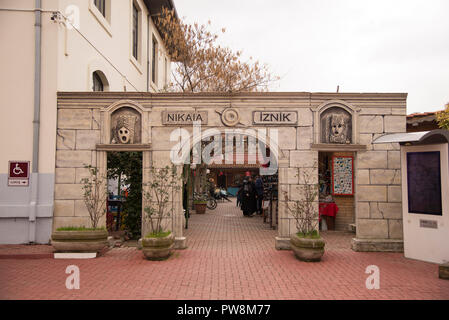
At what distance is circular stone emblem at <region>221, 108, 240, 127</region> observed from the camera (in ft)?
26.7

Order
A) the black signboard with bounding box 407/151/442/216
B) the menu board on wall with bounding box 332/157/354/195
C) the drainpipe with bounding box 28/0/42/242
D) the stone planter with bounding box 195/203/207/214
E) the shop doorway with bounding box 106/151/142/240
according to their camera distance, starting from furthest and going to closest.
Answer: the stone planter with bounding box 195/203/207/214, the menu board on wall with bounding box 332/157/354/195, the shop doorway with bounding box 106/151/142/240, the drainpipe with bounding box 28/0/42/242, the black signboard with bounding box 407/151/442/216

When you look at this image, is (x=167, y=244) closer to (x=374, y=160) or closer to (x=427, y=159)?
(x=374, y=160)

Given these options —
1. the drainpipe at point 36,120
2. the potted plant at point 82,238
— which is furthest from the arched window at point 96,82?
the potted plant at point 82,238

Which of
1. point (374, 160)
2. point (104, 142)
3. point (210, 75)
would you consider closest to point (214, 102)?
point (104, 142)

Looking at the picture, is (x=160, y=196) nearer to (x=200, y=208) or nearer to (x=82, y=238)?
(x=82, y=238)

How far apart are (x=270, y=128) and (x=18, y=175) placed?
6.23 metres

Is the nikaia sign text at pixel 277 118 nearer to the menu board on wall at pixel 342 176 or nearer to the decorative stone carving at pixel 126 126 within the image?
the decorative stone carving at pixel 126 126

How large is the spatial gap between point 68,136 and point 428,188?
826 centimetres

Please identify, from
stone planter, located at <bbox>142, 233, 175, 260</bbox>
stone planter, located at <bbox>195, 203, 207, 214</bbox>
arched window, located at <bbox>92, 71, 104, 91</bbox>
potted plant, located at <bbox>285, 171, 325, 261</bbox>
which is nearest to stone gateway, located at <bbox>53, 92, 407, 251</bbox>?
potted plant, located at <bbox>285, 171, 325, 261</bbox>

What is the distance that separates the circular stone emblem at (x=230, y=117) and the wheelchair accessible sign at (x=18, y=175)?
16.2 feet

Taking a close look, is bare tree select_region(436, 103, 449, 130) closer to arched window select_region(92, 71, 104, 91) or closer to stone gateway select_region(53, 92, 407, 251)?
stone gateway select_region(53, 92, 407, 251)

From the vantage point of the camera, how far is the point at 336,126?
8070 mm

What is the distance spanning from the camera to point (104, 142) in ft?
26.7

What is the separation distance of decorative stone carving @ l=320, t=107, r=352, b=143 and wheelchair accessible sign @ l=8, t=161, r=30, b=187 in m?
7.28
